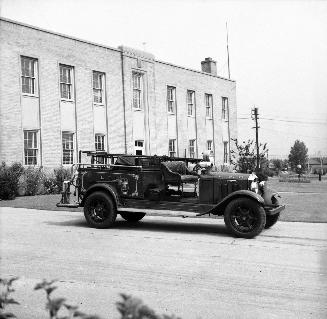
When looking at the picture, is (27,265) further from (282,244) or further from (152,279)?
(282,244)

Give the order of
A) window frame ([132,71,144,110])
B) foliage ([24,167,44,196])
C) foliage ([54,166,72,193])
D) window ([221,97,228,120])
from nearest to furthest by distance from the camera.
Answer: foliage ([24,167,44,196])
foliage ([54,166,72,193])
window frame ([132,71,144,110])
window ([221,97,228,120])

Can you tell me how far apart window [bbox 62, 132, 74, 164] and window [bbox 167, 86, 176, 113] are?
9802 mm

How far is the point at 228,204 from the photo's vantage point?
9539mm

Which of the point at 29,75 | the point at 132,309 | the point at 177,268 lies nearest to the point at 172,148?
the point at 29,75

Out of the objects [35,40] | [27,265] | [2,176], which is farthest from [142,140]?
[27,265]

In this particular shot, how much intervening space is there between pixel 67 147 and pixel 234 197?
16.7 m

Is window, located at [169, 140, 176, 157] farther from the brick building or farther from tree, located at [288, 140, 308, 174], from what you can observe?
tree, located at [288, 140, 308, 174]

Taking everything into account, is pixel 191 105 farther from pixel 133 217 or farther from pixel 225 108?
pixel 133 217

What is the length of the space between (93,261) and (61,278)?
3.55 feet

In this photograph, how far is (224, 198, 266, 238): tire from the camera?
9.20m

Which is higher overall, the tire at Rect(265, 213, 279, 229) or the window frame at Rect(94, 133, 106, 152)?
the window frame at Rect(94, 133, 106, 152)

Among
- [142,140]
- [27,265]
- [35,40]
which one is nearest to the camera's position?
[27,265]

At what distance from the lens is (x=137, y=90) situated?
97.6ft

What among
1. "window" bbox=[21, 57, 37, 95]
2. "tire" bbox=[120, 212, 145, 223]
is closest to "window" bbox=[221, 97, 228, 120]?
"window" bbox=[21, 57, 37, 95]
